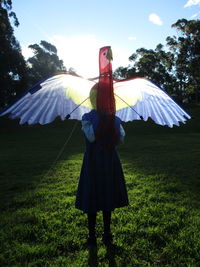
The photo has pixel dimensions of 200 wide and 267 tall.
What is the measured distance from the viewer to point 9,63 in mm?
28672

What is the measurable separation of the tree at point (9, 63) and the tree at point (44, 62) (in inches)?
975

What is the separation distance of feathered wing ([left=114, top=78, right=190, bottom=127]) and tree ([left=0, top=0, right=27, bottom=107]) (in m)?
25.8

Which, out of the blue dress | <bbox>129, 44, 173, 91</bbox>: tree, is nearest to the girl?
the blue dress

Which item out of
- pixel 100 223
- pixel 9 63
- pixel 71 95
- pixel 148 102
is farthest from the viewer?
pixel 9 63

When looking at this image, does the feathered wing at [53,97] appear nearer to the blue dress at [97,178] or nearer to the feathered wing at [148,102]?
the blue dress at [97,178]

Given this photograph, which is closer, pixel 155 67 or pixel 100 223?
pixel 100 223

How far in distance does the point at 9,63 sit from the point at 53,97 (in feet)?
94.1

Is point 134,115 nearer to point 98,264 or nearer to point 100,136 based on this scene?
point 100,136

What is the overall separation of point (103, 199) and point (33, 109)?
1.29 meters

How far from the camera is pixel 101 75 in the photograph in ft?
8.93

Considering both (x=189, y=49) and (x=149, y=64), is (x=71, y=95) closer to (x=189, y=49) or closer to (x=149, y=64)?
(x=189, y=49)

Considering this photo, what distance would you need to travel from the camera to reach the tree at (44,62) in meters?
57.8

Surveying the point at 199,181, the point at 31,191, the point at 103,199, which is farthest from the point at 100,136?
the point at 199,181

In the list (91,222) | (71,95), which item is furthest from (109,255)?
(71,95)
